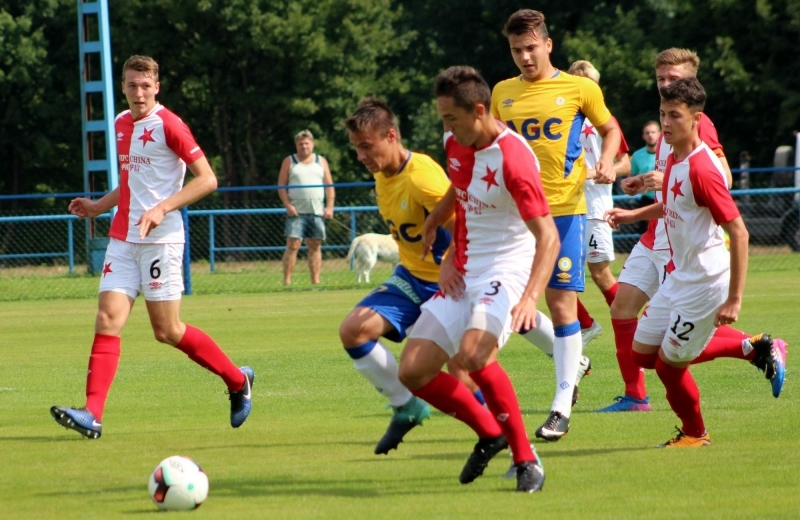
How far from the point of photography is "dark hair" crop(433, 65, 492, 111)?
17.4 ft

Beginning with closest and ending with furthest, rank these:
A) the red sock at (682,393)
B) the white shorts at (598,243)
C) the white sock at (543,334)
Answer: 1. the red sock at (682,393)
2. the white sock at (543,334)
3. the white shorts at (598,243)

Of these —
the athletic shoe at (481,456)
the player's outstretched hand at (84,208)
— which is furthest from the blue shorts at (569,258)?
the player's outstretched hand at (84,208)

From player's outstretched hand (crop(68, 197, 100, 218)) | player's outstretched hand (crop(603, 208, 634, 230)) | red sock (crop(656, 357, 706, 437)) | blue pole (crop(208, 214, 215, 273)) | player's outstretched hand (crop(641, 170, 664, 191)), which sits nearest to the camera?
red sock (crop(656, 357, 706, 437))

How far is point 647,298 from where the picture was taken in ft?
25.9

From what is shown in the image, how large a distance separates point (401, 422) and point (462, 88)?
67.8 inches

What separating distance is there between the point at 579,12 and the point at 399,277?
3376 cm

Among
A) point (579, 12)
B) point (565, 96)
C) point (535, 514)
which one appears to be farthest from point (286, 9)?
point (535, 514)

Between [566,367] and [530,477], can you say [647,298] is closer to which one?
[566,367]

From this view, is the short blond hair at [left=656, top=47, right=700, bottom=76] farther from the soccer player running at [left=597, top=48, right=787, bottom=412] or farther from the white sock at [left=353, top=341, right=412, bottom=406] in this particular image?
the white sock at [left=353, top=341, right=412, bottom=406]

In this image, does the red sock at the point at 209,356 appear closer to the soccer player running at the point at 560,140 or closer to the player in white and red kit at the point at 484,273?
the soccer player running at the point at 560,140

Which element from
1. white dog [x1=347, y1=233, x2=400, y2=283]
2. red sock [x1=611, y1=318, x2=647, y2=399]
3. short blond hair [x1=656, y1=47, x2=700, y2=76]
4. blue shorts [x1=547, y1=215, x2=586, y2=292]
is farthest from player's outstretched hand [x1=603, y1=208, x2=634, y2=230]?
white dog [x1=347, y1=233, x2=400, y2=283]

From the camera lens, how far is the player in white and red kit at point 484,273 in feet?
17.4

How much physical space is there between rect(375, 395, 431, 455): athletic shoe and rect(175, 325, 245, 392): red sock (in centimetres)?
159

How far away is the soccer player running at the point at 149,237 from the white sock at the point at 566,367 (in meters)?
1.86
